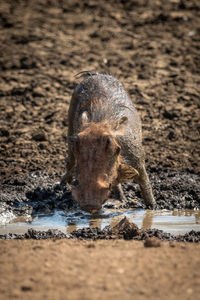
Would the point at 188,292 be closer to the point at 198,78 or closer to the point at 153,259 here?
the point at 153,259

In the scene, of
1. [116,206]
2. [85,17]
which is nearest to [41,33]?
[85,17]

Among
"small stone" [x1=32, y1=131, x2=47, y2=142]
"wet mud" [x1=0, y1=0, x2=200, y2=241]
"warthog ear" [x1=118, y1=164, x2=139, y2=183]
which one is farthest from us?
"small stone" [x1=32, y1=131, x2=47, y2=142]

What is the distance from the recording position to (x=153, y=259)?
334 centimetres

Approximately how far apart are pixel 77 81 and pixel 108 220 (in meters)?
4.60

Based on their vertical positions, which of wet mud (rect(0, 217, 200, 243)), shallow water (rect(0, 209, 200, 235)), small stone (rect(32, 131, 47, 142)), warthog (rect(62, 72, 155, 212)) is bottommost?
shallow water (rect(0, 209, 200, 235))

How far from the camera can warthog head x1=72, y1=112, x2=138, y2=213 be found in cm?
Result: 395

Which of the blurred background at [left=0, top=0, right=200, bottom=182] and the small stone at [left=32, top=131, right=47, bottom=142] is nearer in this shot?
the blurred background at [left=0, top=0, right=200, bottom=182]

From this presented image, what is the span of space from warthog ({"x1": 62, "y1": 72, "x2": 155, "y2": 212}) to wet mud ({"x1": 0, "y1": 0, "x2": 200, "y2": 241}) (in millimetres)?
508

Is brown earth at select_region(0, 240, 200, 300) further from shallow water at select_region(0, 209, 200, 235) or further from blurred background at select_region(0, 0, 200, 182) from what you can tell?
blurred background at select_region(0, 0, 200, 182)

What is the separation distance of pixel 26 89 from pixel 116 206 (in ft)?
13.4

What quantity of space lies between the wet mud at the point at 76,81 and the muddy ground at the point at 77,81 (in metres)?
0.02

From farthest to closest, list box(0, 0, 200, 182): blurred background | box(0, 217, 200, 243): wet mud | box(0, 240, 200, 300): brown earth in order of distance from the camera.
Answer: box(0, 0, 200, 182): blurred background → box(0, 217, 200, 243): wet mud → box(0, 240, 200, 300): brown earth

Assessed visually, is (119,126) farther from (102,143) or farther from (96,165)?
(96,165)

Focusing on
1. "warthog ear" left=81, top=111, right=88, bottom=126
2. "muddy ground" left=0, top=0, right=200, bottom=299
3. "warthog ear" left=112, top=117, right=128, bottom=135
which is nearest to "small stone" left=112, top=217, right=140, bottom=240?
"muddy ground" left=0, top=0, right=200, bottom=299
